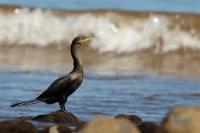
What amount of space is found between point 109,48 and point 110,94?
327 inches

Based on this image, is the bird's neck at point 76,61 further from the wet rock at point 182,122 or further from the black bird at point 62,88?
the wet rock at point 182,122

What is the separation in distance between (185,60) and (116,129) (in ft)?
45.3

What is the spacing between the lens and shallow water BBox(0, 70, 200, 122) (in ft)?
40.9

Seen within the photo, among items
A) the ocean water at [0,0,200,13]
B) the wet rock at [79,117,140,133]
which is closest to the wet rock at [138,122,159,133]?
the wet rock at [79,117,140,133]

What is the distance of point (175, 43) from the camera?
22.7m

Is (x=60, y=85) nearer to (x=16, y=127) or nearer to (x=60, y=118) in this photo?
(x=60, y=118)

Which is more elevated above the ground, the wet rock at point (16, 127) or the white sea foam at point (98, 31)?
the white sea foam at point (98, 31)

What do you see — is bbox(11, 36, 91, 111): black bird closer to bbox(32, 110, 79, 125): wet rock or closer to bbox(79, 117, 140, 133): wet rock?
bbox(32, 110, 79, 125): wet rock

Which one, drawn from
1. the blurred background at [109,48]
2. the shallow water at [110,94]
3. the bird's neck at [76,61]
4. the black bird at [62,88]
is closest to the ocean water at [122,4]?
the blurred background at [109,48]

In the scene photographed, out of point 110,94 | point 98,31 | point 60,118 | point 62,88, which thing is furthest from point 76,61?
point 98,31

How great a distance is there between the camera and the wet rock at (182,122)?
7.28 metres

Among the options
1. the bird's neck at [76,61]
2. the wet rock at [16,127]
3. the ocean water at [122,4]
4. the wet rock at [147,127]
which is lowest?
the wet rock at [147,127]

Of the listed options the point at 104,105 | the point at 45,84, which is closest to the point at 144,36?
the point at 45,84

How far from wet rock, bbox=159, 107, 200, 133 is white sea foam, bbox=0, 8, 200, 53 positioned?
48.5 ft
